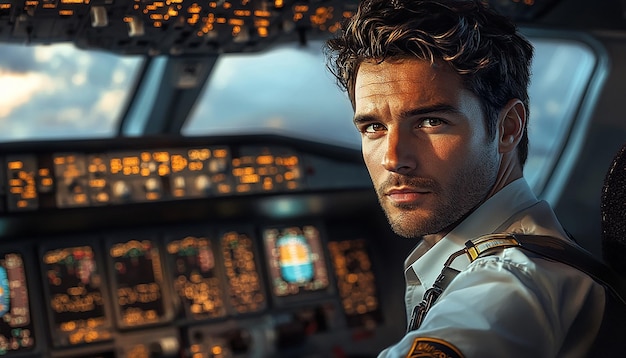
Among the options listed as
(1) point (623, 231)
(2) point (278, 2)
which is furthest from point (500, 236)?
(2) point (278, 2)

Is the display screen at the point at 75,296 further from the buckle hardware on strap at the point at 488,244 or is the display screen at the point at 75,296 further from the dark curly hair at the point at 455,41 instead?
the buckle hardware on strap at the point at 488,244

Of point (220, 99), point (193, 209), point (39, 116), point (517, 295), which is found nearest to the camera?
point (517, 295)

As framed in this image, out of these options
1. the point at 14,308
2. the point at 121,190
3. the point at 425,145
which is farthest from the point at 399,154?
the point at 14,308

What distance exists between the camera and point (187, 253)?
180 inches

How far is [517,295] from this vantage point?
101 cm

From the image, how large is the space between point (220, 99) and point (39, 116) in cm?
96

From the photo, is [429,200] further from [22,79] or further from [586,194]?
[22,79]

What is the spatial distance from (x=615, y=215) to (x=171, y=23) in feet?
6.36

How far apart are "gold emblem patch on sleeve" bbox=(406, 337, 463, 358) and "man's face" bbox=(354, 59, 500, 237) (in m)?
0.30

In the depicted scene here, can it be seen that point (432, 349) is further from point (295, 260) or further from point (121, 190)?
point (295, 260)

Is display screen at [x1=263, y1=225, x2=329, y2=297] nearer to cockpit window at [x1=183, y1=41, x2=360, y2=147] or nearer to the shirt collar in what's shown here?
cockpit window at [x1=183, y1=41, x2=360, y2=147]

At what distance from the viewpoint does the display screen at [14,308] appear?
4125 mm

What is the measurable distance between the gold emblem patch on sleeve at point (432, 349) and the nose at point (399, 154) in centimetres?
30

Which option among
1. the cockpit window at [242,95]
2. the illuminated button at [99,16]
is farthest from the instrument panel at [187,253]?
the illuminated button at [99,16]
